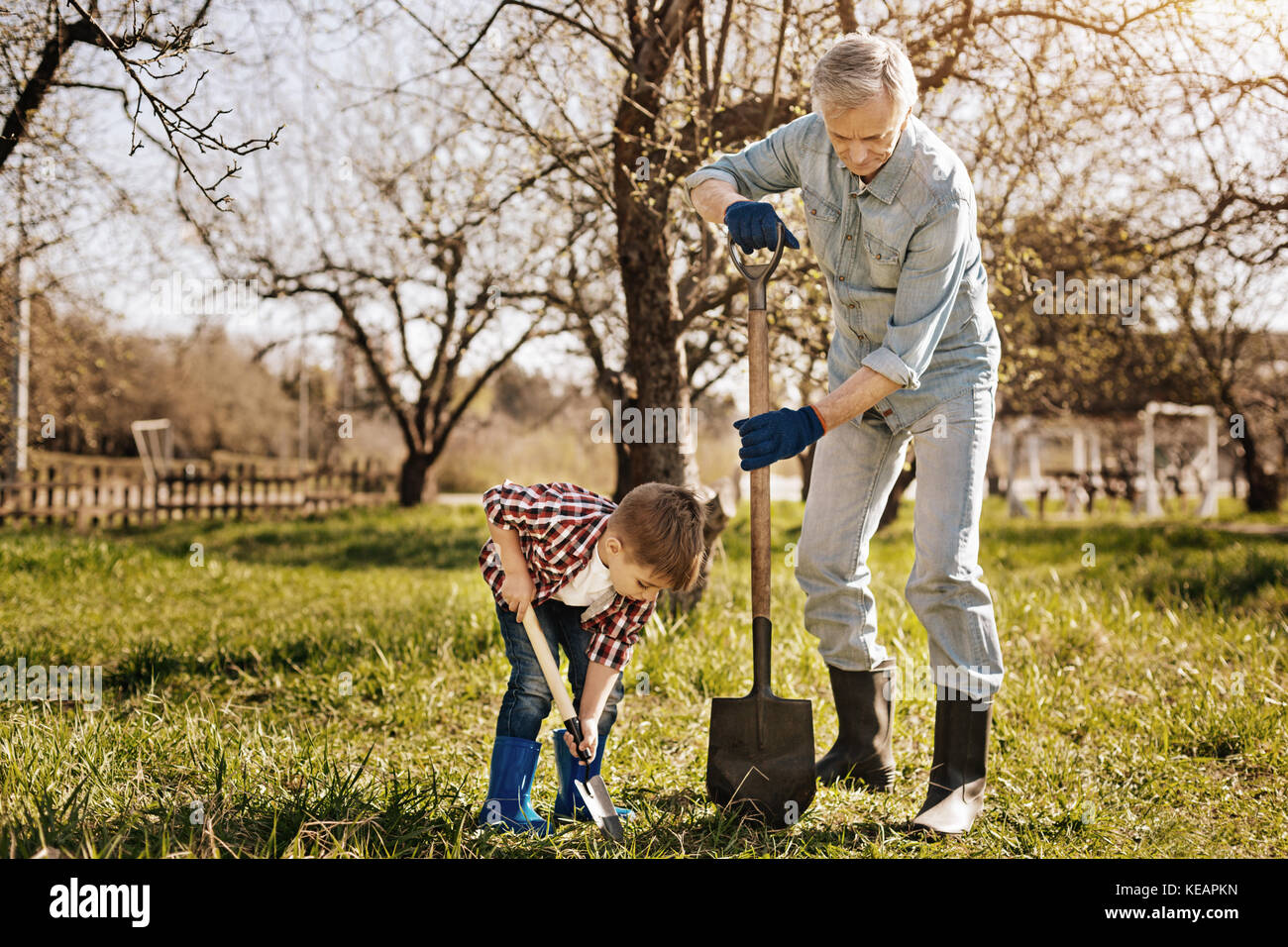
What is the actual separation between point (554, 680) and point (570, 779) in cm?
29

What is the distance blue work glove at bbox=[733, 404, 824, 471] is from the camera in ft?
7.90

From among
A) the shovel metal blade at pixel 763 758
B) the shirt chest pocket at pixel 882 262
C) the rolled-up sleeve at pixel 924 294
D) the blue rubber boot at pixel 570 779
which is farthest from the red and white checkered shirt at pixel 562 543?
the shirt chest pocket at pixel 882 262

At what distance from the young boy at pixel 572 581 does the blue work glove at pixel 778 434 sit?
187 millimetres

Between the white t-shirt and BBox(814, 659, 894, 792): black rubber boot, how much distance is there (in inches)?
30.8

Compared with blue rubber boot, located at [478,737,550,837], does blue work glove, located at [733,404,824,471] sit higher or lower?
higher

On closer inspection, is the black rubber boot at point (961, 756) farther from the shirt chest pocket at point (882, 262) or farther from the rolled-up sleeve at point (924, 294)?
the shirt chest pocket at point (882, 262)

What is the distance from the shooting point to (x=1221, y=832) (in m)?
2.58

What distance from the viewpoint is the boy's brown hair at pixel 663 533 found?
2.30 m
